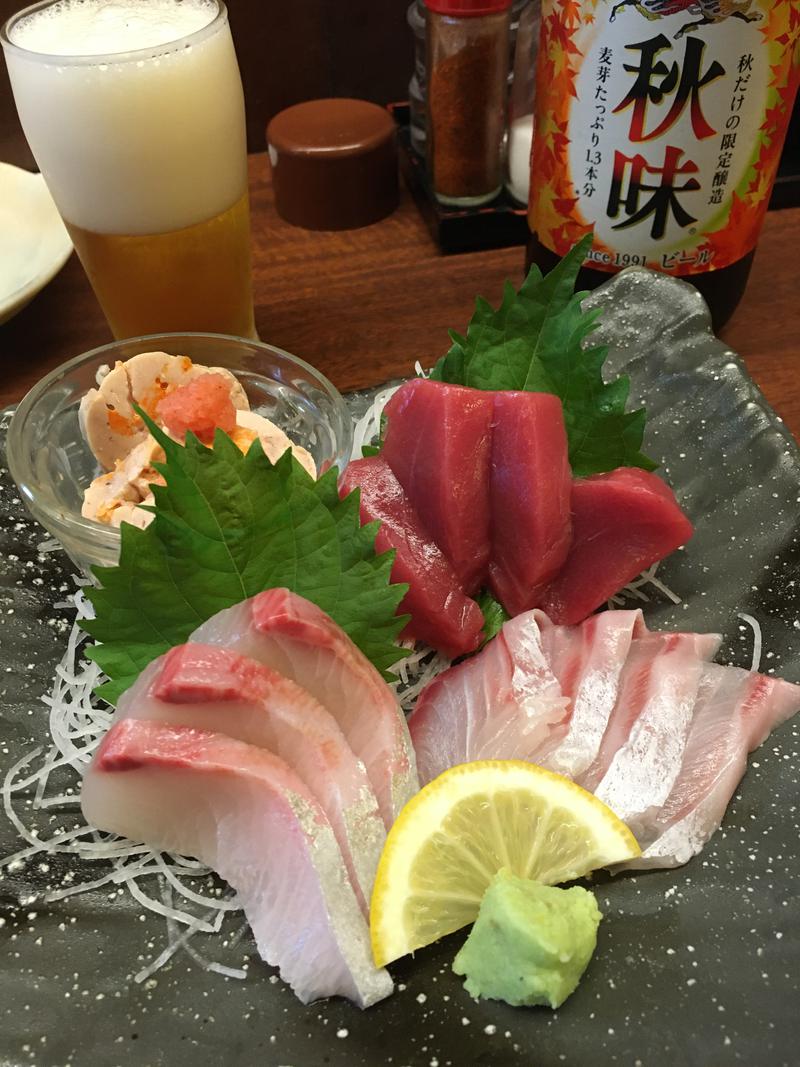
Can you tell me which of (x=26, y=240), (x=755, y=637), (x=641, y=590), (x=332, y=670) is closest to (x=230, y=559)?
(x=332, y=670)

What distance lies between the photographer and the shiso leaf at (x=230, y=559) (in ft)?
4.33

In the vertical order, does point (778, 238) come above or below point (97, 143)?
below

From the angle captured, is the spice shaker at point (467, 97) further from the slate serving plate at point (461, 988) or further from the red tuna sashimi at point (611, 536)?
the slate serving plate at point (461, 988)

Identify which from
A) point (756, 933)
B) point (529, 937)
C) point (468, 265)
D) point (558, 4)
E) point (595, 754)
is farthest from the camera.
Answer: point (468, 265)

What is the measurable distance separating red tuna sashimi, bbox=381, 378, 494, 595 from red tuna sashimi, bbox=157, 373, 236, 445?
0.31 meters

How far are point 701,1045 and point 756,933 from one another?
17 centimetres

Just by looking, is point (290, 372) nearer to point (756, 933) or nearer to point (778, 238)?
point (756, 933)

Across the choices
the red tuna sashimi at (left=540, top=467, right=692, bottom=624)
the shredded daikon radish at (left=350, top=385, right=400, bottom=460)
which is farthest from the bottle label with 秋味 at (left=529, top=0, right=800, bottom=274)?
the red tuna sashimi at (left=540, top=467, right=692, bottom=624)

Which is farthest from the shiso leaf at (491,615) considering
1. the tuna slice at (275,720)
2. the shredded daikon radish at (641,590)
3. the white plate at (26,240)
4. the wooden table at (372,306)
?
the white plate at (26,240)

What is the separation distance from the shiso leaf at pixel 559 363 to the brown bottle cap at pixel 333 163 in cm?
123

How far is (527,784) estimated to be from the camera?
3.92ft

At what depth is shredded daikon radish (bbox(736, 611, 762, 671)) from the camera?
1498 millimetres

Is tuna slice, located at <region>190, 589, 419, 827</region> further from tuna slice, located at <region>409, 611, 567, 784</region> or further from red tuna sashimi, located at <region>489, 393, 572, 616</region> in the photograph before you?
red tuna sashimi, located at <region>489, 393, 572, 616</region>

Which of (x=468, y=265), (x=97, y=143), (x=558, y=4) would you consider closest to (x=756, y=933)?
(x=558, y=4)
